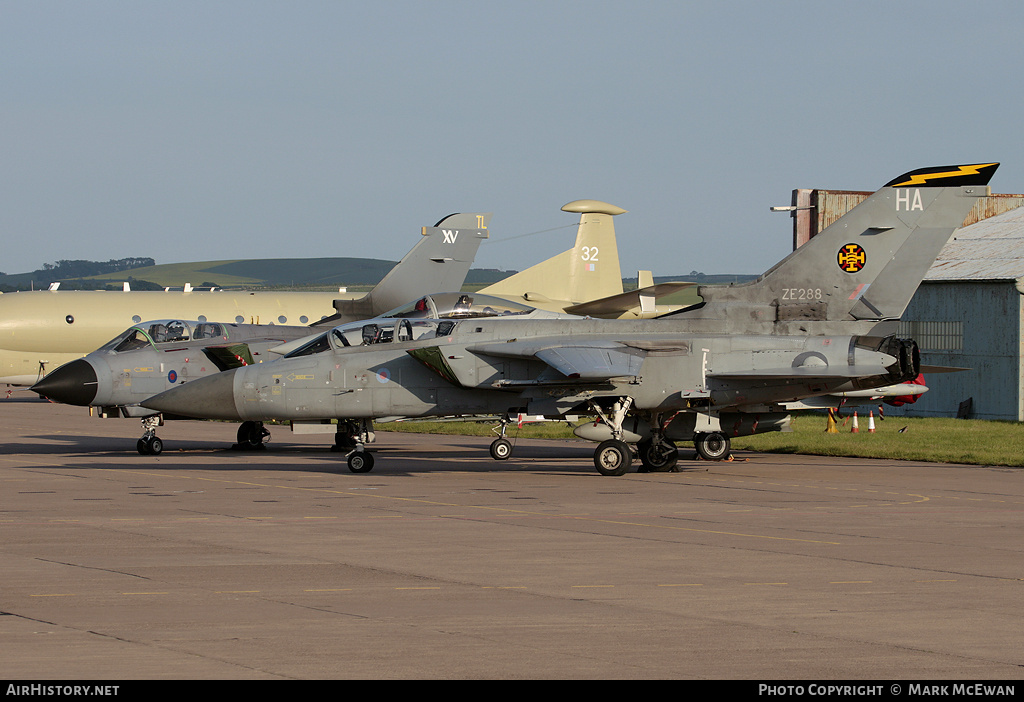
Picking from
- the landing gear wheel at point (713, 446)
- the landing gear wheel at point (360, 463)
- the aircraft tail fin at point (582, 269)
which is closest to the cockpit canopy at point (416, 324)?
the landing gear wheel at point (360, 463)

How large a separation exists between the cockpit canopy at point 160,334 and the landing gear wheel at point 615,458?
1053cm

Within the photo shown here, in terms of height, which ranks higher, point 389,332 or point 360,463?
point 389,332

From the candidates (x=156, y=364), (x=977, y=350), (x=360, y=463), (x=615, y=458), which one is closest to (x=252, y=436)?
(x=156, y=364)

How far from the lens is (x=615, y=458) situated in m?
19.4

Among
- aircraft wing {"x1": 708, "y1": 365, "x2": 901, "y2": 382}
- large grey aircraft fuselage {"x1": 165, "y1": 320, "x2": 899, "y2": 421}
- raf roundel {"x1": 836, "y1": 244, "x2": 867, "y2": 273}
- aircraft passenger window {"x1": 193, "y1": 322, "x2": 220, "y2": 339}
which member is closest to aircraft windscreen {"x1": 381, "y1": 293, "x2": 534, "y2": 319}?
large grey aircraft fuselage {"x1": 165, "y1": 320, "x2": 899, "y2": 421}

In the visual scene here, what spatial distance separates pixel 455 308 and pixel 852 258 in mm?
7072

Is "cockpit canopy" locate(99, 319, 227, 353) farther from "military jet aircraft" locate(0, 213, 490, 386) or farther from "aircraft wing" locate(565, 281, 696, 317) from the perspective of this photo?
"military jet aircraft" locate(0, 213, 490, 386)

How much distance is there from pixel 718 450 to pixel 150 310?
92.4 ft

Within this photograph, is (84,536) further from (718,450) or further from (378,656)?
(718,450)

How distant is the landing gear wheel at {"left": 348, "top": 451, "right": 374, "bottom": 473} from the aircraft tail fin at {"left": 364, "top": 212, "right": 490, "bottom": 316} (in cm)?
1316

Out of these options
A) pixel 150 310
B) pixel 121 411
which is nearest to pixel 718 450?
pixel 121 411

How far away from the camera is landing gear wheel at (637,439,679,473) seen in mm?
20641

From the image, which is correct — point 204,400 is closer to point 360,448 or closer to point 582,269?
point 360,448

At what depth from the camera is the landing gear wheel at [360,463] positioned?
19750 mm
